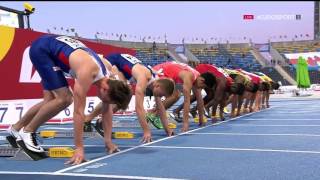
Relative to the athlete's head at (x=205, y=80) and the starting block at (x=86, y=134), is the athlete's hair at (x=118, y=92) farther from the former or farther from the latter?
the athlete's head at (x=205, y=80)

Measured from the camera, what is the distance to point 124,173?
4441mm

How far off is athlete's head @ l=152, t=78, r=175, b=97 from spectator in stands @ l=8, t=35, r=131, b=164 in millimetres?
1019

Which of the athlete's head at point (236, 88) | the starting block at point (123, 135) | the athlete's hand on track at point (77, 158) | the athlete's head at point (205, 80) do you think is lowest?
the starting block at point (123, 135)

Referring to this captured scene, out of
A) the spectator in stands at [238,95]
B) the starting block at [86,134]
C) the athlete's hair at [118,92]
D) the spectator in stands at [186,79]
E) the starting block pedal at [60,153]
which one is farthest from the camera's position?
the spectator in stands at [238,95]

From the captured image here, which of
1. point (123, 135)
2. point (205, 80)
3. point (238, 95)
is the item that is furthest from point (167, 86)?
point (238, 95)

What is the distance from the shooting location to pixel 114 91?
496 cm

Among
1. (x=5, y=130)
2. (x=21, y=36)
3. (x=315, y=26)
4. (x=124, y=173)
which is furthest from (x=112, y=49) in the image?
(x=315, y=26)

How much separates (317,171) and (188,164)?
4.40 ft

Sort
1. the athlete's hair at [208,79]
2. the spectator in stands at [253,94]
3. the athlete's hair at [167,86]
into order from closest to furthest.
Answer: the athlete's hair at [167,86], the athlete's hair at [208,79], the spectator in stands at [253,94]

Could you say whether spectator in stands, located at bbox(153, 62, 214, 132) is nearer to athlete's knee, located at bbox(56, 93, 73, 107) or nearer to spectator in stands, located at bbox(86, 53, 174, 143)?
spectator in stands, located at bbox(86, 53, 174, 143)

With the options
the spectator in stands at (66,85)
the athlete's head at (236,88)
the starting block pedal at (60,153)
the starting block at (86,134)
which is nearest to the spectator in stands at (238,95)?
the athlete's head at (236,88)

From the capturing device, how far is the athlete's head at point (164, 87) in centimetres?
657

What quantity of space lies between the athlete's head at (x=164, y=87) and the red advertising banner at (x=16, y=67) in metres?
4.62

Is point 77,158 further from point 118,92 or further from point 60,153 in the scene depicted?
point 118,92
